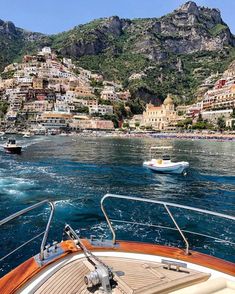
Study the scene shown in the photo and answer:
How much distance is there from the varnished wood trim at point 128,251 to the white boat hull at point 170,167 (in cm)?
3049

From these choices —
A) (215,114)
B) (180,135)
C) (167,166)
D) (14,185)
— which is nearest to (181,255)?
(14,185)

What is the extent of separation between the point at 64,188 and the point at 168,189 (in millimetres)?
8796

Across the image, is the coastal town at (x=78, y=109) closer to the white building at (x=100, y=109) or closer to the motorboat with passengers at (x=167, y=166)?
the white building at (x=100, y=109)

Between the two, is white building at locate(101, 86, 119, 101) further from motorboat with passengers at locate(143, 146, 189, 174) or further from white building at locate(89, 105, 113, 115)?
motorboat with passengers at locate(143, 146, 189, 174)

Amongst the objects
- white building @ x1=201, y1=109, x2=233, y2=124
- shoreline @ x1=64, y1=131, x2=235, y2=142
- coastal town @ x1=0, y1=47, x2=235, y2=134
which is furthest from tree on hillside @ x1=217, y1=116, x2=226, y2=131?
shoreline @ x1=64, y1=131, x2=235, y2=142

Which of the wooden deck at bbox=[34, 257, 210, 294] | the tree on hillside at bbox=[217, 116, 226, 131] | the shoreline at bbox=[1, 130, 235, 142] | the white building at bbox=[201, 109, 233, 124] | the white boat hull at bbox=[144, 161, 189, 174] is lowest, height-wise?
the white boat hull at bbox=[144, 161, 189, 174]

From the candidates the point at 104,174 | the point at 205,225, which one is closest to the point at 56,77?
the point at 104,174

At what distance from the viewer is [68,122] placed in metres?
162

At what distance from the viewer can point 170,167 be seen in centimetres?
3653

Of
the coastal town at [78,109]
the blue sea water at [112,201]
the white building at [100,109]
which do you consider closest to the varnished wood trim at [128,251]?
the blue sea water at [112,201]

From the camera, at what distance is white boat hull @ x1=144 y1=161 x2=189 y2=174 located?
1431 inches

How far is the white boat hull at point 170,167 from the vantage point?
36.3m

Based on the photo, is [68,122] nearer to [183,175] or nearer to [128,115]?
[128,115]

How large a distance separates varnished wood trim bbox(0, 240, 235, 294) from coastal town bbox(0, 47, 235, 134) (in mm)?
142391
